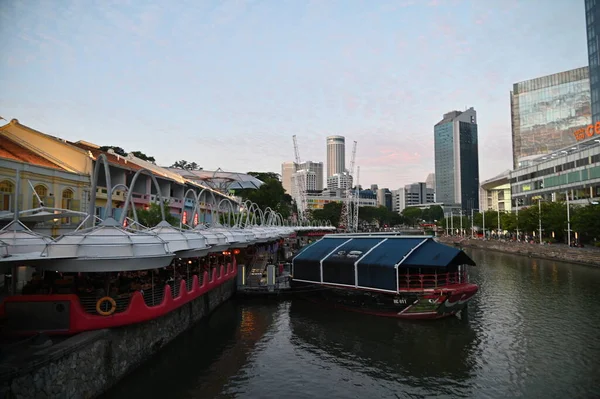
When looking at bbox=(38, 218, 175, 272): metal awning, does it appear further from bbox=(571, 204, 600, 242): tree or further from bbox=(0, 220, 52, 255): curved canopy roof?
bbox=(571, 204, 600, 242): tree

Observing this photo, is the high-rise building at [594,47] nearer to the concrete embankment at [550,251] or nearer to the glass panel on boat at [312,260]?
the concrete embankment at [550,251]

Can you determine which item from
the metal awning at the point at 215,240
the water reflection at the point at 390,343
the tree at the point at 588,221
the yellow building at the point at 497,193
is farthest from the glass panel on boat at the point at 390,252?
the yellow building at the point at 497,193

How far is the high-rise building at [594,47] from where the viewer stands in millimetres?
117912

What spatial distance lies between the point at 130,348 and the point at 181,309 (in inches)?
314

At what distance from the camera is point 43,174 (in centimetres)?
3816

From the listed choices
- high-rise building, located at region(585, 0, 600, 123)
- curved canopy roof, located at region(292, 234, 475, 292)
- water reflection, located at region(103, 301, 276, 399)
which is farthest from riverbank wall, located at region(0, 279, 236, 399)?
high-rise building, located at region(585, 0, 600, 123)

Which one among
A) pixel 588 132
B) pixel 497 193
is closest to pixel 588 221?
pixel 588 132

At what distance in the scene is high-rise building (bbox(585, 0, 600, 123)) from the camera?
117912mm

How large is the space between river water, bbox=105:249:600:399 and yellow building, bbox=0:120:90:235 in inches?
717

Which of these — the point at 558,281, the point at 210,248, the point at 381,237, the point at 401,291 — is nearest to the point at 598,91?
the point at 558,281

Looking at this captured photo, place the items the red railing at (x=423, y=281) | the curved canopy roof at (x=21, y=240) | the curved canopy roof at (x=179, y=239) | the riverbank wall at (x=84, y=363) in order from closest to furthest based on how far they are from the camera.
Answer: the riverbank wall at (x=84, y=363) → the curved canopy roof at (x=21, y=240) → the curved canopy roof at (x=179, y=239) → the red railing at (x=423, y=281)

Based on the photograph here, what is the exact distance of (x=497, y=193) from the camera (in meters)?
178

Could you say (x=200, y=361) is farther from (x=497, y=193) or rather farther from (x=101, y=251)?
(x=497, y=193)

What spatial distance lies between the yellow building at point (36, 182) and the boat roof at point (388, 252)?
23712 mm
